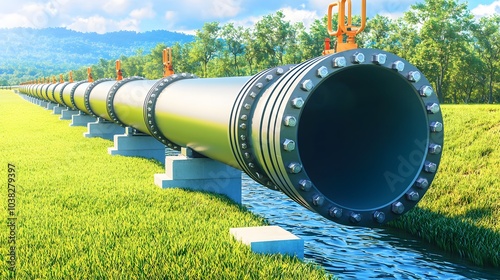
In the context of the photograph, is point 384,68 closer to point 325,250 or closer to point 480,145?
point 325,250

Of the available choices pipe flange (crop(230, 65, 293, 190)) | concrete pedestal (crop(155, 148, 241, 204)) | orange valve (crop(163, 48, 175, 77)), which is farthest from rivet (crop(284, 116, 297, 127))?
orange valve (crop(163, 48, 175, 77))

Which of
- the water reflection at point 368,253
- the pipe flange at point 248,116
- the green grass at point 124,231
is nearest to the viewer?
the green grass at point 124,231

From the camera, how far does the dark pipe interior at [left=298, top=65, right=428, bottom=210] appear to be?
14.1 ft

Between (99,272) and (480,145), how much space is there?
9.53 metres

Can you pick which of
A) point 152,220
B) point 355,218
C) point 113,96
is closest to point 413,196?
point 355,218

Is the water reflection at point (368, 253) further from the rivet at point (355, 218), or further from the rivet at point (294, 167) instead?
the rivet at point (294, 167)

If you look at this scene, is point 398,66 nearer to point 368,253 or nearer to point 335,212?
point 335,212

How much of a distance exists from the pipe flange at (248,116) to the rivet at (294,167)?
2.45 ft

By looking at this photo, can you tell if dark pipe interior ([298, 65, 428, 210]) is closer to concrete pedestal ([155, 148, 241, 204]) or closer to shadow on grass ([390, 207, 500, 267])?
shadow on grass ([390, 207, 500, 267])

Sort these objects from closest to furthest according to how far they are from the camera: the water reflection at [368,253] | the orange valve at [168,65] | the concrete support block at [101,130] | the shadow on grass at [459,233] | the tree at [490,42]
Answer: the water reflection at [368,253] → the shadow on grass at [459,233] → the orange valve at [168,65] → the concrete support block at [101,130] → the tree at [490,42]

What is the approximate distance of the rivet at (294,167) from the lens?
388 centimetres

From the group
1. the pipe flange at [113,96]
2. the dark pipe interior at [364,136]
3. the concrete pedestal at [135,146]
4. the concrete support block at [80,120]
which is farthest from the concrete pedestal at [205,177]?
the concrete support block at [80,120]

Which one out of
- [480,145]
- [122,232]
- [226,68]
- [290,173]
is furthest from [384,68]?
[226,68]

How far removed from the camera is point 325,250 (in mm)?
6199
